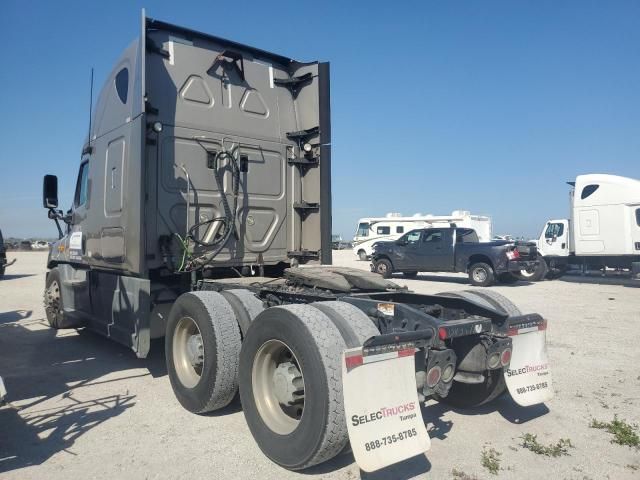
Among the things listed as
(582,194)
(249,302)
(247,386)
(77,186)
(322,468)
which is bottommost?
(322,468)

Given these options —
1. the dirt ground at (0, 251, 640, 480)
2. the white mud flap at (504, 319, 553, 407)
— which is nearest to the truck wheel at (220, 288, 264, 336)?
the dirt ground at (0, 251, 640, 480)

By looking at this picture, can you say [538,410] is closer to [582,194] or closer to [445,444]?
[445,444]

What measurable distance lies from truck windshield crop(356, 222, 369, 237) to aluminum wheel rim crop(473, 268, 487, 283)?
1521 cm

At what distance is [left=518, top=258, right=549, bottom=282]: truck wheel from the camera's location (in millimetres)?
16947

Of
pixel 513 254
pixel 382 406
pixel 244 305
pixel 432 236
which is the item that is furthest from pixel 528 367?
pixel 432 236

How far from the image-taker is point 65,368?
19.2ft

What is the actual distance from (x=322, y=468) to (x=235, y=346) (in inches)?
49.7

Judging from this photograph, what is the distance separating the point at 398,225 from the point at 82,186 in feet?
78.7

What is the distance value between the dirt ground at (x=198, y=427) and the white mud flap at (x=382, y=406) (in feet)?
1.49

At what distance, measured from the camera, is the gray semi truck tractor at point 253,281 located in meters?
2.95

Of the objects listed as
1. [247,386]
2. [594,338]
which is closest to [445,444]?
[247,386]

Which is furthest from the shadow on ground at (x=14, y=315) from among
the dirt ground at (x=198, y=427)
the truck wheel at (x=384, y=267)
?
the truck wheel at (x=384, y=267)

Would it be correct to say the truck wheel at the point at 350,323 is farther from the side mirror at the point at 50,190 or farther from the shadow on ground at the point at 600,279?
the shadow on ground at the point at 600,279

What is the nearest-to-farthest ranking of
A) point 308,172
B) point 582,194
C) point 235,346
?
point 235,346
point 308,172
point 582,194
